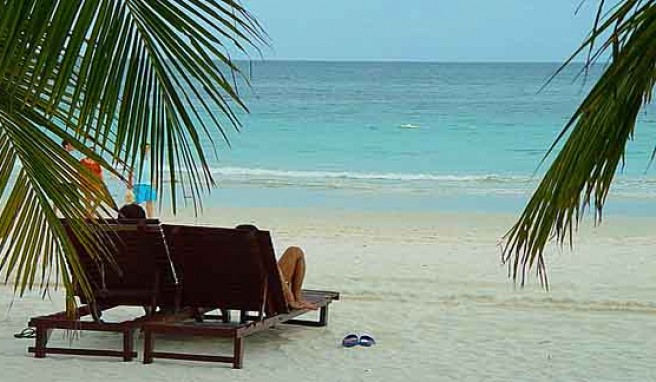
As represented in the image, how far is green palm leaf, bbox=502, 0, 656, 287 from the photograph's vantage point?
2061mm

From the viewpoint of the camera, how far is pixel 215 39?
1.96 m

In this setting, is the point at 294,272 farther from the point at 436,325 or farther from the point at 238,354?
the point at 436,325

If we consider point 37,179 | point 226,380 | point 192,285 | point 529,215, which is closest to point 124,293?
point 192,285

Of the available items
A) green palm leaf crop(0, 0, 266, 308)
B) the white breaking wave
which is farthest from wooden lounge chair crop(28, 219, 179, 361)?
the white breaking wave

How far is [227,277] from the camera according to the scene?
7332 millimetres

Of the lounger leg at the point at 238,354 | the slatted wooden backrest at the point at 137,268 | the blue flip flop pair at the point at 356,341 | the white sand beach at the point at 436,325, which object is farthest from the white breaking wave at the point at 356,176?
the lounger leg at the point at 238,354

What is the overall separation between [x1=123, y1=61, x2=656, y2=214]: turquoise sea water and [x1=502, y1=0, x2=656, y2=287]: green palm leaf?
9.5 inches

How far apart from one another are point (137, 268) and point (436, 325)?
240 centimetres

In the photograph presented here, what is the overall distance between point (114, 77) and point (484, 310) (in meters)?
7.77

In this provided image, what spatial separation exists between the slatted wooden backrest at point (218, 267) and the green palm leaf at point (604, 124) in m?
4.97

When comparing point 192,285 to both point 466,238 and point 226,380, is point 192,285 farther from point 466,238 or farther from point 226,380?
point 466,238

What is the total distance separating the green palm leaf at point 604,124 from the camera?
206 centimetres

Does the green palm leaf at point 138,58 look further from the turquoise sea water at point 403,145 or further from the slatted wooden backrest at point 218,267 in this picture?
the slatted wooden backrest at point 218,267

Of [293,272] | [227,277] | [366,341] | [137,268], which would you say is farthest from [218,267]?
[366,341]
